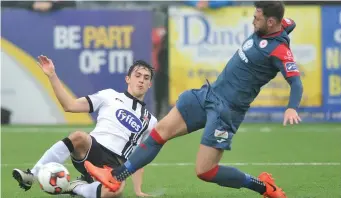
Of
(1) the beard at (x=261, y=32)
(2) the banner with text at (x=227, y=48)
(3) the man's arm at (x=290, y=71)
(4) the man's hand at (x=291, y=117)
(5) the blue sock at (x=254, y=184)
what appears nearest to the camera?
(4) the man's hand at (x=291, y=117)

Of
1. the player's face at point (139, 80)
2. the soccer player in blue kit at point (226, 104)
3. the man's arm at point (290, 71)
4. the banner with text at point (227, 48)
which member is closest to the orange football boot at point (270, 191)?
the soccer player in blue kit at point (226, 104)

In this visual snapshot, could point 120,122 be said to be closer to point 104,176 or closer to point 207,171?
point 104,176

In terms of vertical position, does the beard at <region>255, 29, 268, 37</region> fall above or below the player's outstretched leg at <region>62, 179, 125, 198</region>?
above

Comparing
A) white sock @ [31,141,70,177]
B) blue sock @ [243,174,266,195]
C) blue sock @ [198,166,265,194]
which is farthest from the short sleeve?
blue sock @ [243,174,266,195]

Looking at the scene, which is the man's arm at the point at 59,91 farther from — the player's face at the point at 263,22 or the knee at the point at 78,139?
the player's face at the point at 263,22

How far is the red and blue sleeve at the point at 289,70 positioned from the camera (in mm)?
6719

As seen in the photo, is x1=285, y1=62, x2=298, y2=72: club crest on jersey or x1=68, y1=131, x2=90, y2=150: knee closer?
x1=285, y1=62, x2=298, y2=72: club crest on jersey

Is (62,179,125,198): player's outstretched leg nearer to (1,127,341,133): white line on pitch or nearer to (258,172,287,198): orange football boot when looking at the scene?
(258,172,287,198): orange football boot

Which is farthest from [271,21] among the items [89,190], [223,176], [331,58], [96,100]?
[331,58]

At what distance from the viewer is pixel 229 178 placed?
275 inches

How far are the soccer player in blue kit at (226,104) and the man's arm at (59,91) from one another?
63 centimetres

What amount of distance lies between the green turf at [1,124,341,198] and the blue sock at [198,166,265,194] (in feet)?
1.96

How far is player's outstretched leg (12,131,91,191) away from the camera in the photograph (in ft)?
23.6

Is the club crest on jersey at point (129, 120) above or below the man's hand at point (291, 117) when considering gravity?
below
